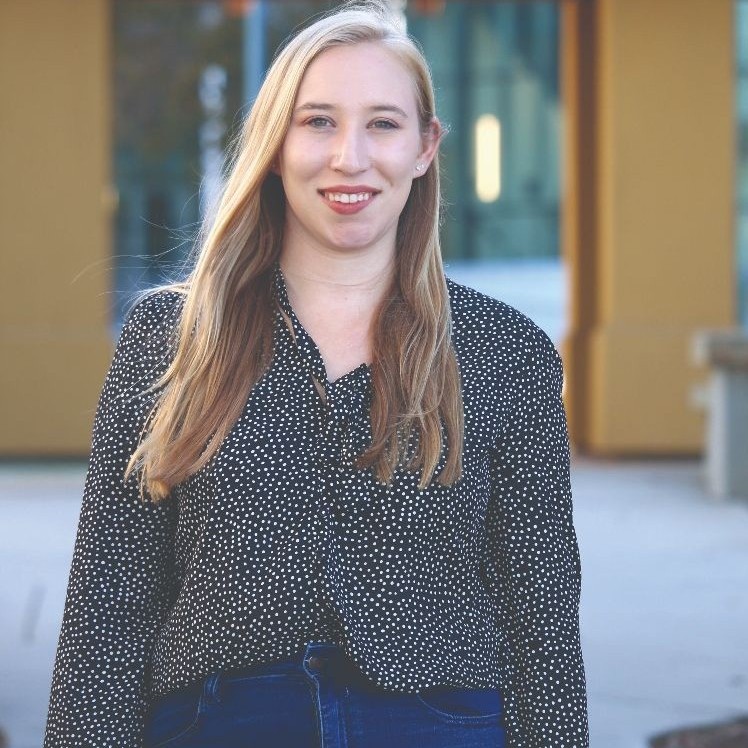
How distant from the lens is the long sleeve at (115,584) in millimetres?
2227

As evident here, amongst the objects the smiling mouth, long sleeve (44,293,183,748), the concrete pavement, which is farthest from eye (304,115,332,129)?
the concrete pavement

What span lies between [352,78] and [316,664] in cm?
85

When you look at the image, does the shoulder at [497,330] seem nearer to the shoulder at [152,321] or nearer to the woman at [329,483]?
the woman at [329,483]

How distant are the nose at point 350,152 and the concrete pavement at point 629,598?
2.84 m

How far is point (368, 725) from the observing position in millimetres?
2129

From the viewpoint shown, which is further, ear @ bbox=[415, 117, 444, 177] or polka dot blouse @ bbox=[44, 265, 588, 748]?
ear @ bbox=[415, 117, 444, 177]

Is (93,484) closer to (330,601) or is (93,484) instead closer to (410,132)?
(330,601)

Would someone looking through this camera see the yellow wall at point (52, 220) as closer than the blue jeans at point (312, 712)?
No

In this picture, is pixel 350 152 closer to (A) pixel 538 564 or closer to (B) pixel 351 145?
(B) pixel 351 145

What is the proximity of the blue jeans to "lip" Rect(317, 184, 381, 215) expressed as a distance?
644mm

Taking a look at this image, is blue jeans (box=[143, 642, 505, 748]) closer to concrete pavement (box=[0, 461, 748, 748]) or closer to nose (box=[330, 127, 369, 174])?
nose (box=[330, 127, 369, 174])

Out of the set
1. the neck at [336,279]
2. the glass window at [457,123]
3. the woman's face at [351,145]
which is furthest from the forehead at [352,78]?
the glass window at [457,123]

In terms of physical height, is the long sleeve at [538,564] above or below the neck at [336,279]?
below

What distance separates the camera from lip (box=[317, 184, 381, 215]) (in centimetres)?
231
